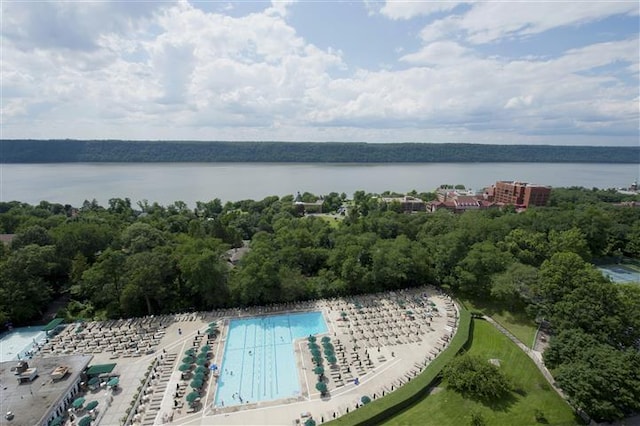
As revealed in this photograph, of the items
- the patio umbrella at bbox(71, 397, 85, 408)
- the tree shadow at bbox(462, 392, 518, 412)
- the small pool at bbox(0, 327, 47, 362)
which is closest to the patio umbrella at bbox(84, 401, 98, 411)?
the patio umbrella at bbox(71, 397, 85, 408)

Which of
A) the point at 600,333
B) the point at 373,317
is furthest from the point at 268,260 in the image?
the point at 600,333

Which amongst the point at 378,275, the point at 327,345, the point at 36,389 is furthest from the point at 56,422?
the point at 378,275

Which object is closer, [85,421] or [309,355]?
[85,421]

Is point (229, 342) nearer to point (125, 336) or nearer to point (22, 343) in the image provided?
point (125, 336)

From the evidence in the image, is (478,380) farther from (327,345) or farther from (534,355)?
(327,345)

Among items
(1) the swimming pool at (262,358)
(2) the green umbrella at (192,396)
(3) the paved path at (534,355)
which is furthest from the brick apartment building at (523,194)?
(2) the green umbrella at (192,396)

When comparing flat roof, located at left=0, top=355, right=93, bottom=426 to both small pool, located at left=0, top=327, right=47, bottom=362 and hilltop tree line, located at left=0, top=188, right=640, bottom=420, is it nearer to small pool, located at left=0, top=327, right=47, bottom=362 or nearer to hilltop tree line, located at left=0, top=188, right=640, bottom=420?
small pool, located at left=0, top=327, right=47, bottom=362
